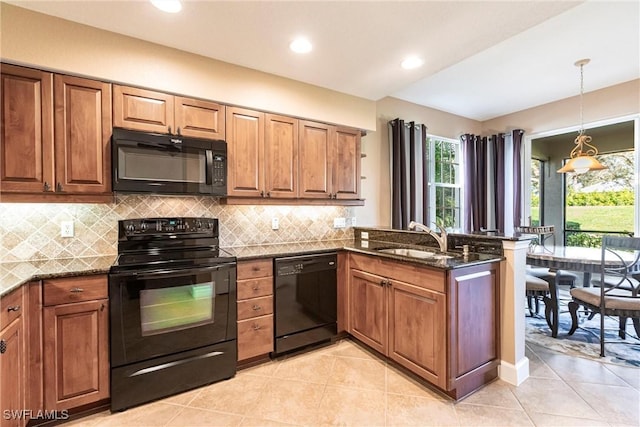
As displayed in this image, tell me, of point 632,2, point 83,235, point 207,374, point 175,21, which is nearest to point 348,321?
point 207,374

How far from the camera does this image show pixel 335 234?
3477mm

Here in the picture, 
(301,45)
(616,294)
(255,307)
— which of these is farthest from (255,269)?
(616,294)

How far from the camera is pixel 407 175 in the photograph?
12.8 ft

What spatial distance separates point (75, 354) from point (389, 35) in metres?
3.00

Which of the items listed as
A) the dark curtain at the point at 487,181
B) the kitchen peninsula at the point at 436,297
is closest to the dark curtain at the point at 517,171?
the dark curtain at the point at 487,181

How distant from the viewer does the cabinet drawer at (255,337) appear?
2355 millimetres

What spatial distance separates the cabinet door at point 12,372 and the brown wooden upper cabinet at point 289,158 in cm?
154

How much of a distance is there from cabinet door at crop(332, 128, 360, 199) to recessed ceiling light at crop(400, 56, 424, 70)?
87 cm

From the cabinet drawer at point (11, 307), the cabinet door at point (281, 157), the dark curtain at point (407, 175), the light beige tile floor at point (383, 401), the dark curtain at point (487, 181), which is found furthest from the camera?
the dark curtain at point (487, 181)

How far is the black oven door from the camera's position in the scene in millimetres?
1901

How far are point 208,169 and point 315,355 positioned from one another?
1894mm

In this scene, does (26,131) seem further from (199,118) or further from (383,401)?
(383,401)

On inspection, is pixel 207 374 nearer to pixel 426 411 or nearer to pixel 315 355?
pixel 315 355

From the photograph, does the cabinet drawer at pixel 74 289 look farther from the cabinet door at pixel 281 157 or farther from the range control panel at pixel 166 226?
the cabinet door at pixel 281 157
